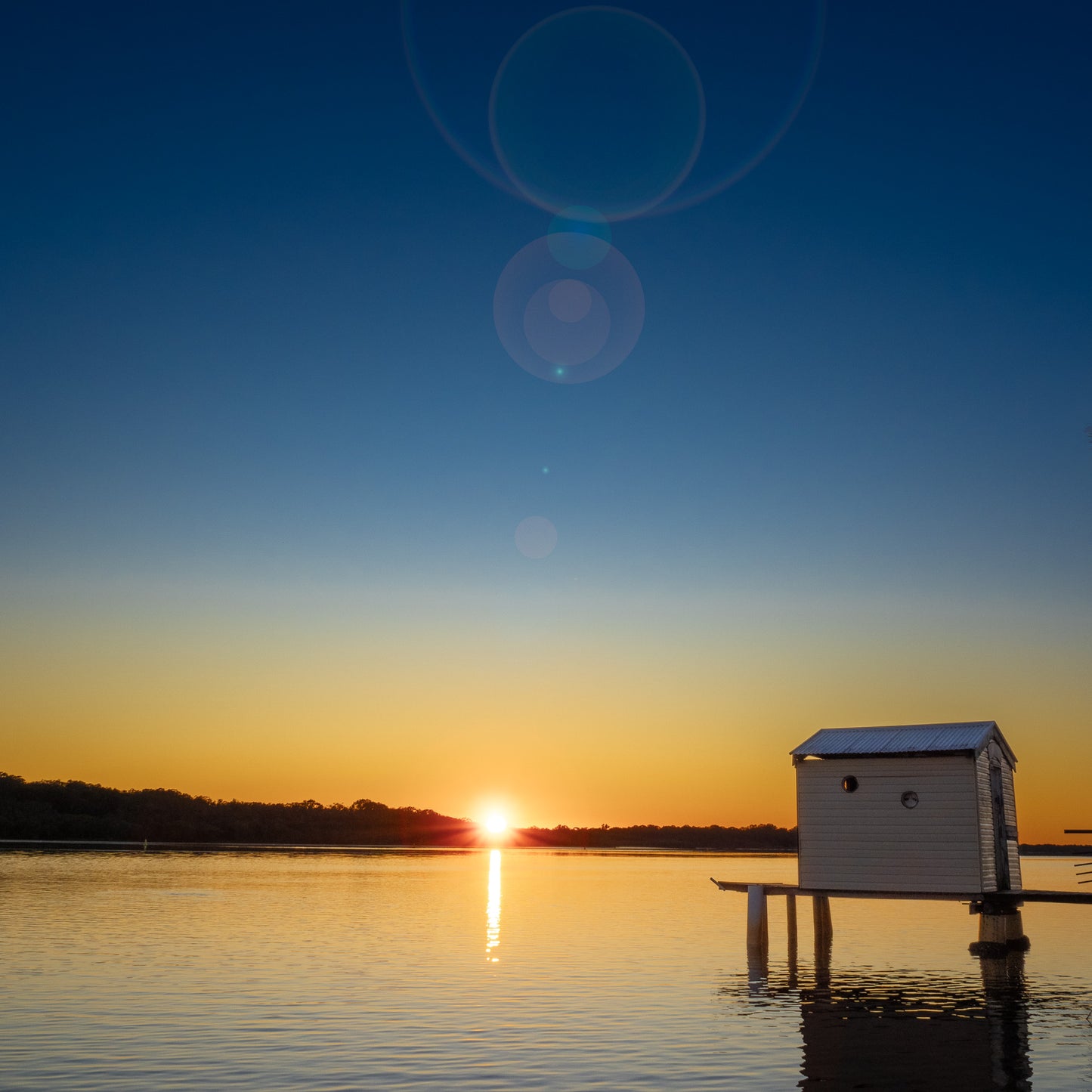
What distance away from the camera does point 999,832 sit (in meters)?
40.4

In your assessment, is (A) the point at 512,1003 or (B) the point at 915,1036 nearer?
(B) the point at 915,1036

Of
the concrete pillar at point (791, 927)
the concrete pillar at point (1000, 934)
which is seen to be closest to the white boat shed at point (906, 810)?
the concrete pillar at point (1000, 934)

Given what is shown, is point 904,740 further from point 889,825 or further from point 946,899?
point 946,899

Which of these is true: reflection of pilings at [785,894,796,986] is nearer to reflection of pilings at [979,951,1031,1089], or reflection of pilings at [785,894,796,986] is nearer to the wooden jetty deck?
the wooden jetty deck

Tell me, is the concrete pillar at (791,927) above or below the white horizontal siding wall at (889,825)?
below

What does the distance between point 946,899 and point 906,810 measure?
29.3 ft

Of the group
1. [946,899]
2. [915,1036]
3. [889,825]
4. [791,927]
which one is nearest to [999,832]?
[889,825]

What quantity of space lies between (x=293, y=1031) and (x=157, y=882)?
255 ft

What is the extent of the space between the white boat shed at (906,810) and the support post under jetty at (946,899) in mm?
290

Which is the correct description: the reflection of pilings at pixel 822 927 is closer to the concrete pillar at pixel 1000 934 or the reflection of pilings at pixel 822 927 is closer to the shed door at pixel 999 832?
the concrete pillar at pixel 1000 934

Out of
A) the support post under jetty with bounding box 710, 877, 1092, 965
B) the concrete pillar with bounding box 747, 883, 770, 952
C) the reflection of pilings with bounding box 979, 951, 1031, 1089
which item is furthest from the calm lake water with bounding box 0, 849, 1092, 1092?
the concrete pillar with bounding box 747, 883, 770, 952

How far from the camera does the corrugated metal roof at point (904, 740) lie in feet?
126

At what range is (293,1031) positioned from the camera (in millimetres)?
28469

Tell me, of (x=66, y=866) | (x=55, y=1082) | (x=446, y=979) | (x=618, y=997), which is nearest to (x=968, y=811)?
(x=618, y=997)
